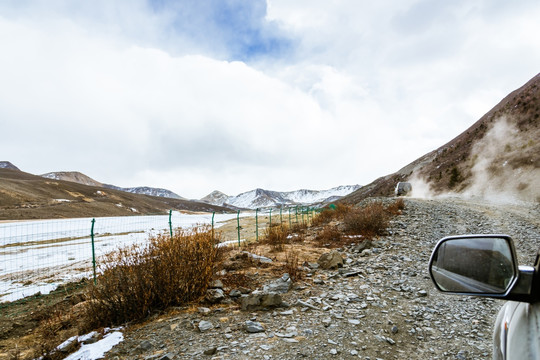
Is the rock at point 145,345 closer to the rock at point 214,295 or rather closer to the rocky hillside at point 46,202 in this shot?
the rock at point 214,295

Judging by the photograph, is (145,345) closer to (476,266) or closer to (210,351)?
(210,351)

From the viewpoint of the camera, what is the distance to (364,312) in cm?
462

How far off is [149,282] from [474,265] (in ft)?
16.0

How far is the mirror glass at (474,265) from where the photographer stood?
130 cm

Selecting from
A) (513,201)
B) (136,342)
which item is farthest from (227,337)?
(513,201)

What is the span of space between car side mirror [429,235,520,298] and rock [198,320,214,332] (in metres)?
3.47

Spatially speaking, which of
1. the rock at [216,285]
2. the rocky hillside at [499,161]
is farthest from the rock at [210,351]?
the rocky hillside at [499,161]

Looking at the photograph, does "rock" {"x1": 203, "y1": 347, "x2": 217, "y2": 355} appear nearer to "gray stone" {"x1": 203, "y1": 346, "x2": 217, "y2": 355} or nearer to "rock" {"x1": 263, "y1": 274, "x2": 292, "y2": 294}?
"gray stone" {"x1": 203, "y1": 346, "x2": 217, "y2": 355}

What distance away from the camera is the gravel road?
3.50 meters

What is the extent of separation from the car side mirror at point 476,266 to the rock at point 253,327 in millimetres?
2974

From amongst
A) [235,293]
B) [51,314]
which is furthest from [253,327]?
[51,314]

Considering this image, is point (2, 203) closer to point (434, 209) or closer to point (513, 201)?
point (434, 209)

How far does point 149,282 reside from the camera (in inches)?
189

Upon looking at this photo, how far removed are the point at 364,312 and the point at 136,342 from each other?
362cm
